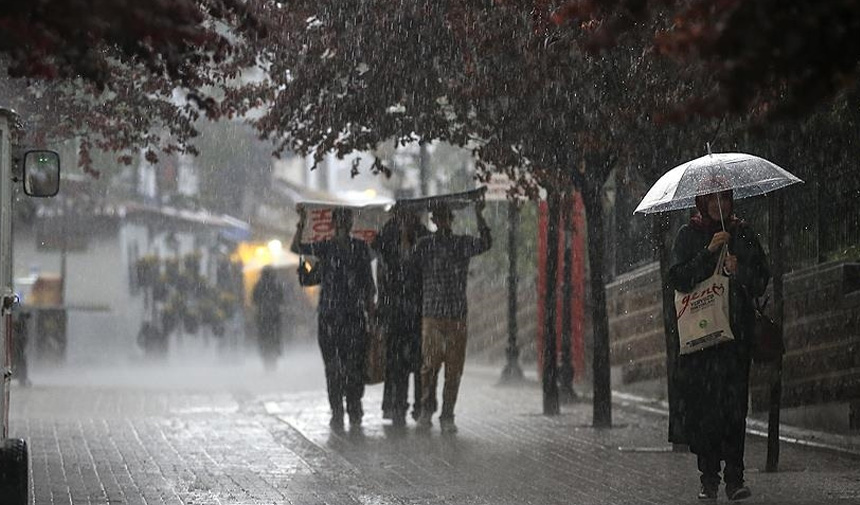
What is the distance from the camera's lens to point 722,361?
9.15m

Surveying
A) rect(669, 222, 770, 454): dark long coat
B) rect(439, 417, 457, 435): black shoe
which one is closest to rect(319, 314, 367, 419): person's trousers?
rect(439, 417, 457, 435): black shoe

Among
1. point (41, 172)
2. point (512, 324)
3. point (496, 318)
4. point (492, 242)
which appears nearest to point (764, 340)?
point (41, 172)

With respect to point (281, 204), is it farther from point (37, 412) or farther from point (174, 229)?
point (37, 412)

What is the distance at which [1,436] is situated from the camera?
27.7 ft

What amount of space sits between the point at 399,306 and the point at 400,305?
0.05ft

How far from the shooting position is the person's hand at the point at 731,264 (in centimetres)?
→ 913

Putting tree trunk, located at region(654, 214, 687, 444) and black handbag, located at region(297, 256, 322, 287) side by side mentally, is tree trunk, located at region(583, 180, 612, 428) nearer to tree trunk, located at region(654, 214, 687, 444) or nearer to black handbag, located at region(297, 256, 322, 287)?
tree trunk, located at region(654, 214, 687, 444)

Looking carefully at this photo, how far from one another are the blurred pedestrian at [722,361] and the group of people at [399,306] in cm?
460

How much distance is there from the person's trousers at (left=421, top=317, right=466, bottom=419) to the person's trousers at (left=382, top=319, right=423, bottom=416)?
0.51m

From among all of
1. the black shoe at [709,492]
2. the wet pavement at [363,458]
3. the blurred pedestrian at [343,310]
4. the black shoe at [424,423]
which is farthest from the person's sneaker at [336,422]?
the black shoe at [709,492]

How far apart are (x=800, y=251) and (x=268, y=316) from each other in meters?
13.2

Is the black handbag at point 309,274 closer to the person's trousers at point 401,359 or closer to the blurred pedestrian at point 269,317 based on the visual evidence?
the person's trousers at point 401,359

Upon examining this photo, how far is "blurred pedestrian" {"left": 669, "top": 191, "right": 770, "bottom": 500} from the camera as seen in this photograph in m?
9.13

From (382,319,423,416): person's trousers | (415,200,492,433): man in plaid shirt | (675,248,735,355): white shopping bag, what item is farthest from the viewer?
(382,319,423,416): person's trousers
